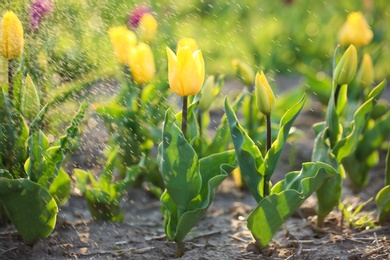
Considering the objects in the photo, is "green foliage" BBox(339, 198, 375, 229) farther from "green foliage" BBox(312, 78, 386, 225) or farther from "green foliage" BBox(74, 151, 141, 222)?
"green foliage" BBox(74, 151, 141, 222)

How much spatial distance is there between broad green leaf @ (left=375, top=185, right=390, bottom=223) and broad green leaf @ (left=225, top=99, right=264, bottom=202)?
51cm

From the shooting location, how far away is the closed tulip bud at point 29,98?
2504mm

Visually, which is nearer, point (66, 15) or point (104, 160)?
point (104, 160)

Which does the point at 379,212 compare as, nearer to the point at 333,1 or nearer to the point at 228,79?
the point at 228,79

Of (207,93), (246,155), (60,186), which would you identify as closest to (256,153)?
(246,155)

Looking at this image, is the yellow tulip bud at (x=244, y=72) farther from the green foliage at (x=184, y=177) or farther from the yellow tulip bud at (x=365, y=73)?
the green foliage at (x=184, y=177)

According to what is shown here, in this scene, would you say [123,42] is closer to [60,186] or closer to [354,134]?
[60,186]

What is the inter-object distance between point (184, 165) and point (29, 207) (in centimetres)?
51

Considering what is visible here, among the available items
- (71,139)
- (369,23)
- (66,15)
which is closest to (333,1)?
(369,23)

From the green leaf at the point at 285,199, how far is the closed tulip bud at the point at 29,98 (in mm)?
825

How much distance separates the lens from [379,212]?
9.01 ft

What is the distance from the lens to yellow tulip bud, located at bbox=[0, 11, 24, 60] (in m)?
2.41

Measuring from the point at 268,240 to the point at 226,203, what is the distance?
830 mm

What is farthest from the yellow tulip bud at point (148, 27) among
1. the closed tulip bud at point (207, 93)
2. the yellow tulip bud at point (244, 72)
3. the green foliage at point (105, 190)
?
the green foliage at point (105, 190)
